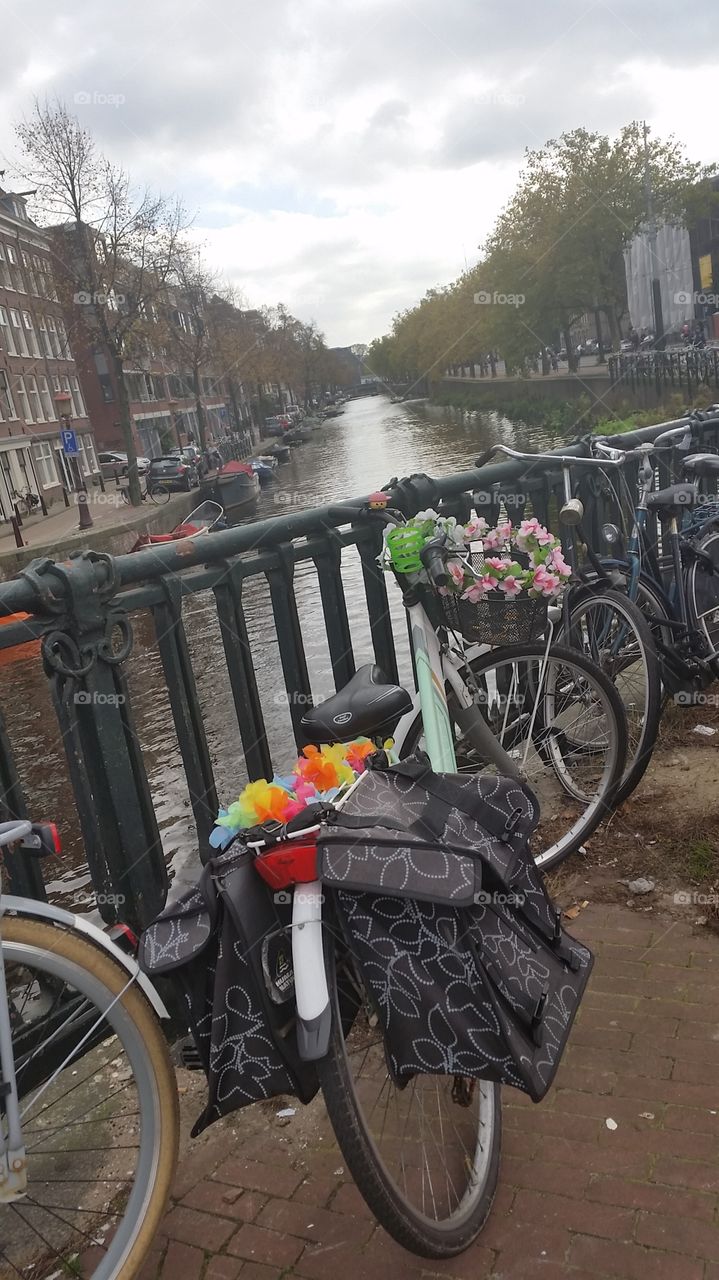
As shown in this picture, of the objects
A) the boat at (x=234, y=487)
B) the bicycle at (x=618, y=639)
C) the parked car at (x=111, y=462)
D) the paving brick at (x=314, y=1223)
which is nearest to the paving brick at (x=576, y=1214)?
the paving brick at (x=314, y=1223)

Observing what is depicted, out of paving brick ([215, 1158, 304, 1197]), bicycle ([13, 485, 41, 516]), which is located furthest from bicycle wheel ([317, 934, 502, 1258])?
bicycle ([13, 485, 41, 516])

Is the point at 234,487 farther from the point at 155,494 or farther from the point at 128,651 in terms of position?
the point at 128,651

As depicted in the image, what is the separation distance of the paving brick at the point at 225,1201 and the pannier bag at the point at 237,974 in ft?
1.96

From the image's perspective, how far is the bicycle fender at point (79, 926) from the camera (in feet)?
5.94

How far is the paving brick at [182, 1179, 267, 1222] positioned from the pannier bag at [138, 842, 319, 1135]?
1.96 feet

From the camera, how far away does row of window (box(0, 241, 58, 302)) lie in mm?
37125

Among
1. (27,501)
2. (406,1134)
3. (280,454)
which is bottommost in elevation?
(280,454)

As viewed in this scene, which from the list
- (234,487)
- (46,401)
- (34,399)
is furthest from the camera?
(46,401)

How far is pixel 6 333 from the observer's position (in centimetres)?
4372

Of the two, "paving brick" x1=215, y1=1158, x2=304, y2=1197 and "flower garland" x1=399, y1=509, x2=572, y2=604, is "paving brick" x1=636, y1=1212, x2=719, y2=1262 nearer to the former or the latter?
"paving brick" x1=215, y1=1158, x2=304, y2=1197

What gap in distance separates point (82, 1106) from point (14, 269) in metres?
48.2

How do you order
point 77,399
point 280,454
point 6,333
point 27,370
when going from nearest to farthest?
point 6,333 < point 27,370 < point 77,399 < point 280,454

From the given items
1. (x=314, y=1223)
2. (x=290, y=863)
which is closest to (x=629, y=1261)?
(x=314, y=1223)

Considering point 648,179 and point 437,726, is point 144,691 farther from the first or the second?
point 648,179
